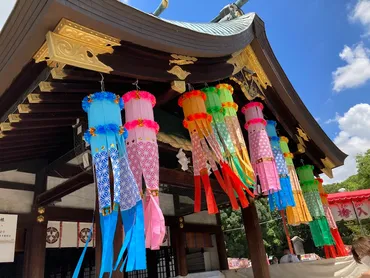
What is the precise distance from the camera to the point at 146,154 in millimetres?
3076

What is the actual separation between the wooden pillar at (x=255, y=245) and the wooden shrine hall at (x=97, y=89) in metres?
0.02

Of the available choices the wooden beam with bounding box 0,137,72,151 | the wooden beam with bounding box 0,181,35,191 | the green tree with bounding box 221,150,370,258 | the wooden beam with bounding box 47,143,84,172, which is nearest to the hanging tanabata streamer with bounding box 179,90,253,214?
the wooden beam with bounding box 47,143,84,172

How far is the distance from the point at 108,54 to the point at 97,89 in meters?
0.57

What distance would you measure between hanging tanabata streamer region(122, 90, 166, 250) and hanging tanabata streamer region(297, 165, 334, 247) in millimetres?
4362

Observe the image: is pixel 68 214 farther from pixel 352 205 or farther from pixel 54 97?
pixel 352 205

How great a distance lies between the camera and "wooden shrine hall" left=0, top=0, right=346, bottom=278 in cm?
253

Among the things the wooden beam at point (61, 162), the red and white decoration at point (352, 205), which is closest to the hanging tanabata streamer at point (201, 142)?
the wooden beam at point (61, 162)

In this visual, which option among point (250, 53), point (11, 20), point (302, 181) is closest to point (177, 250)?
point (302, 181)

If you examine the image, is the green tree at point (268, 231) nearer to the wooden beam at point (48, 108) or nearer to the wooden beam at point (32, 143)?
the wooden beam at point (32, 143)

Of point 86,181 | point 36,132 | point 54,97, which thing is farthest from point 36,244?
point 54,97

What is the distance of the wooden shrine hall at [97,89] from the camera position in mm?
2531

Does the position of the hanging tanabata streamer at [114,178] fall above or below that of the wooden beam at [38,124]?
below

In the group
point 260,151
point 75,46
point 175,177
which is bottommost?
point 175,177

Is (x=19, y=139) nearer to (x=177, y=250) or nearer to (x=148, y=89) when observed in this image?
(x=148, y=89)
